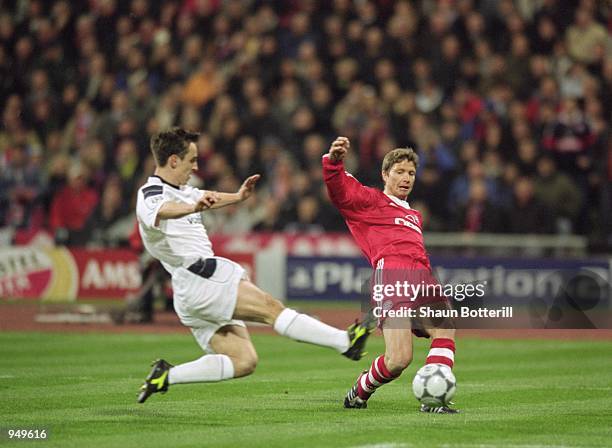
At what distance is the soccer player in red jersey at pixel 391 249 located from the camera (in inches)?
359

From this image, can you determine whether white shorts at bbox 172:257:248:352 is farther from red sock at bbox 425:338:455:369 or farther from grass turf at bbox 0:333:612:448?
red sock at bbox 425:338:455:369

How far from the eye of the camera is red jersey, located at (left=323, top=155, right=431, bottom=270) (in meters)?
9.41

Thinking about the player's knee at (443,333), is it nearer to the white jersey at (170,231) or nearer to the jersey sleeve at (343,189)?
the jersey sleeve at (343,189)

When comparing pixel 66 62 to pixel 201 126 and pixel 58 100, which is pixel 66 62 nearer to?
pixel 58 100

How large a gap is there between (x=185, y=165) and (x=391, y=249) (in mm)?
1697

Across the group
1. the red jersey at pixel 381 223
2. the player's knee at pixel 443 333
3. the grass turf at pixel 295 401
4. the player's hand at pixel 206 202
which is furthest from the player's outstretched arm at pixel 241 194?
the player's knee at pixel 443 333

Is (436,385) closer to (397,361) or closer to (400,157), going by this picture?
(397,361)

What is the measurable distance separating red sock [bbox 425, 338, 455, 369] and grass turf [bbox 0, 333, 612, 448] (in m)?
0.42

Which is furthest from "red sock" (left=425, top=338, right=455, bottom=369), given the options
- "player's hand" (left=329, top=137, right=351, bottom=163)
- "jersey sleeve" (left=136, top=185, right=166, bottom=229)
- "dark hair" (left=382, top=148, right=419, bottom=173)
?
"jersey sleeve" (left=136, top=185, right=166, bottom=229)

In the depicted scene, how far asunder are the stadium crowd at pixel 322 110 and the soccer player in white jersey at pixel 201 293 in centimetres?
1078

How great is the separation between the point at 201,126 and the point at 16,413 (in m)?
13.4

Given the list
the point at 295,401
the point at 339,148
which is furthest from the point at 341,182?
the point at 295,401

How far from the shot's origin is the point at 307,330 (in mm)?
8859

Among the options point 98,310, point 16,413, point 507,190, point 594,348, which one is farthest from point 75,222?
point 16,413
